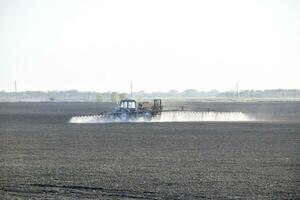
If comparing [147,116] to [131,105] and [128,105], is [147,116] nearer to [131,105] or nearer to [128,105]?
[131,105]

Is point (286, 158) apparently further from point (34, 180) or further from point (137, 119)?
point (137, 119)

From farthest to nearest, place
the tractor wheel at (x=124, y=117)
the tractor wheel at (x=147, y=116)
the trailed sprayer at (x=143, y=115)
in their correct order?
the tractor wheel at (x=147, y=116), the trailed sprayer at (x=143, y=115), the tractor wheel at (x=124, y=117)

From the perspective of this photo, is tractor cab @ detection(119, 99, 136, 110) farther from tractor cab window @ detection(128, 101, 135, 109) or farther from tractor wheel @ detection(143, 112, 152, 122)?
tractor wheel @ detection(143, 112, 152, 122)

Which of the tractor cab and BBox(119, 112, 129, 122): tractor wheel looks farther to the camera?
the tractor cab

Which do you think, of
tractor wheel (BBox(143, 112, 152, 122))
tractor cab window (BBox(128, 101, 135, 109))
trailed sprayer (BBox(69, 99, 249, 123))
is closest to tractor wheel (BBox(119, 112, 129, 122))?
trailed sprayer (BBox(69, 99, 249, 123))

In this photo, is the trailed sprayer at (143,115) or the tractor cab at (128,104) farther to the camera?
the tractor cab at (128,104)

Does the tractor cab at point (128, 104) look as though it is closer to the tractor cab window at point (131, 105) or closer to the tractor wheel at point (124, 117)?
the tractor cab window at point (131, 105)

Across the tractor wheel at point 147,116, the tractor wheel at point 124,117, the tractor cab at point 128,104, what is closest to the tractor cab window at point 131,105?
the tractor cab at point 128,104

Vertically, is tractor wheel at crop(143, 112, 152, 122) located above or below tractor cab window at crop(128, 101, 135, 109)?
below

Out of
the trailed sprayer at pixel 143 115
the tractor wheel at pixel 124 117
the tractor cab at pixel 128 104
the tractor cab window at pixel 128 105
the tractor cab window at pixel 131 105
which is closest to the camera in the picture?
the tractor wheel at pixel 124 117

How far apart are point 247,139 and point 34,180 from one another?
1676cm

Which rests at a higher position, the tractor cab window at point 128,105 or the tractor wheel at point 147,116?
the tractor cab window at point 128,105

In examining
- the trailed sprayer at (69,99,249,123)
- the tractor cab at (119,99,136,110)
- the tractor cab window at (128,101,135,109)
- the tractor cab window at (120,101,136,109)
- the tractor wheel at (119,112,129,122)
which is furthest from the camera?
the tractor cab window at (128,101,135,109)

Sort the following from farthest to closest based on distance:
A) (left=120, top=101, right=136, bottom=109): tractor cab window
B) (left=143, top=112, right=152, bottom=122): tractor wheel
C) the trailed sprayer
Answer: (left=143, top=112, right=152, bottom=122): tractor wheel
(left=120, top=101, right=136, bottom=109): tractor cab window
the trailed sprayer
